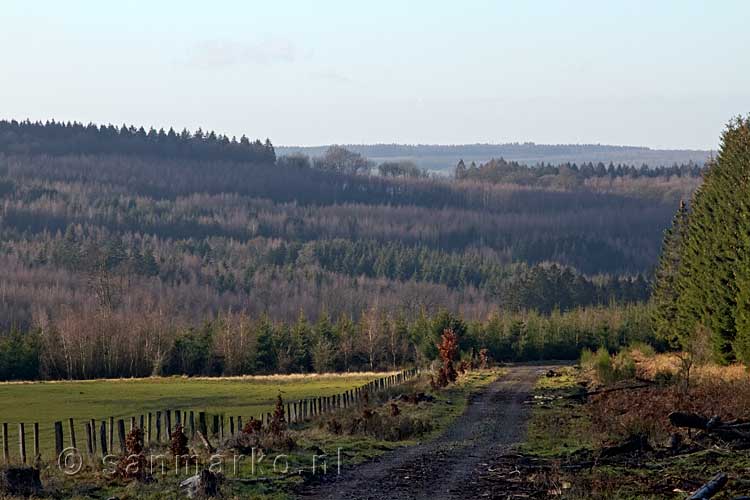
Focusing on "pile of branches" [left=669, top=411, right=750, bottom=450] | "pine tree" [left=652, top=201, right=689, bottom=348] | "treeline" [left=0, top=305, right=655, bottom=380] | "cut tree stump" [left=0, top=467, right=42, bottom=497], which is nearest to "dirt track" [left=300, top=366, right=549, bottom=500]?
"pile of branches" [left=669, top=411, right=750, bottom=450]

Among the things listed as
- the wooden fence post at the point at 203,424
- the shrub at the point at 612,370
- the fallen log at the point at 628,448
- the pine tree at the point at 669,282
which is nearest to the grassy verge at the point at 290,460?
the wooden fence post at the point at 203,424

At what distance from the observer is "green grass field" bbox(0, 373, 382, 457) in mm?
55562

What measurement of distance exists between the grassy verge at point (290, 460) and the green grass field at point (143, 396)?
12.2 m

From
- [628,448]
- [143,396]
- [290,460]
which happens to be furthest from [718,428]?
[143,396]

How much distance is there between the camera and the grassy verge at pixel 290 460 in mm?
22484

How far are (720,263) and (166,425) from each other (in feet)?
116

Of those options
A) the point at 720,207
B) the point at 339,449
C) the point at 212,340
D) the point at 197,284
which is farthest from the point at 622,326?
the point at 197,284

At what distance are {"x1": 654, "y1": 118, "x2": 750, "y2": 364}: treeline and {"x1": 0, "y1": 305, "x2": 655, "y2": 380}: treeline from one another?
2044 centimetres

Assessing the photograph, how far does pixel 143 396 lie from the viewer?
68.3 m

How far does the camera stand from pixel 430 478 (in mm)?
24000

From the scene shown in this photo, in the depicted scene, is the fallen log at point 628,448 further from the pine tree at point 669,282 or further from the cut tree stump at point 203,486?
the pine tree at point 669,282

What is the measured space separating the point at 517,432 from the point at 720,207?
31.3m

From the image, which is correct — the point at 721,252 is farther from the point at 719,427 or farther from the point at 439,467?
the point at 439,467

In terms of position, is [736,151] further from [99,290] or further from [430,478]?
[99,290]
